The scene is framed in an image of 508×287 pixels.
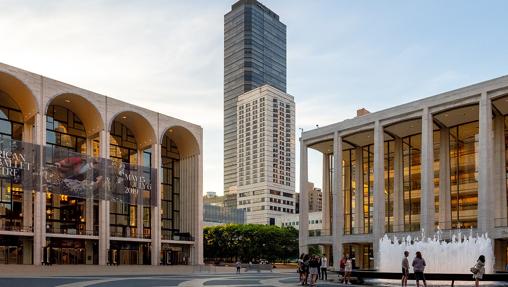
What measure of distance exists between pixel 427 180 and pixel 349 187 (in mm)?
19023

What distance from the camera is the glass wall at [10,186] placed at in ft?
188

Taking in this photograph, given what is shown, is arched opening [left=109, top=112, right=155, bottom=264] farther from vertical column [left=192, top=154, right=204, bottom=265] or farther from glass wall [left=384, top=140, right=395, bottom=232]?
glass wall [left=384, top=140, right=395, bottom=232]

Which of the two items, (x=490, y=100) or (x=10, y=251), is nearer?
(x=490, y=100)

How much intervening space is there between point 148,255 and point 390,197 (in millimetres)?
29503

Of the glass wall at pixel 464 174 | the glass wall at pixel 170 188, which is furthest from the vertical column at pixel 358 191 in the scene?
the glass wall at pixel 170 188

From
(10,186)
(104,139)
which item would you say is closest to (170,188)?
(104,139)

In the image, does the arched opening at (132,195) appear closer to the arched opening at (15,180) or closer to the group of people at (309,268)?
the arched opening at (15,180)

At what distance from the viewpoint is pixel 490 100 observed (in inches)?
2030

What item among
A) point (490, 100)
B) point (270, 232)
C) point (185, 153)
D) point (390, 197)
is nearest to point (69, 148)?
point (185, 153)

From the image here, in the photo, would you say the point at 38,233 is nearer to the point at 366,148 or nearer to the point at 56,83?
the point at 56,83

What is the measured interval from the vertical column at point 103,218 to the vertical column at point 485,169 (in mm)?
37372

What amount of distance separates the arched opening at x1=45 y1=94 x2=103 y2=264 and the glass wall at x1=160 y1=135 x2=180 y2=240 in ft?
40.7

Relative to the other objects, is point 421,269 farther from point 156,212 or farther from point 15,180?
point 156,212

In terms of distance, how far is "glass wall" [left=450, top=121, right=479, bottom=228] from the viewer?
60.7 metres
